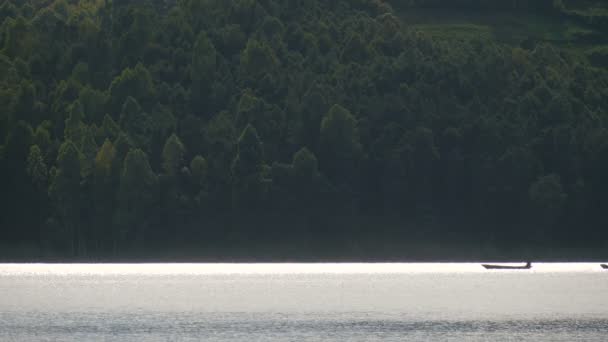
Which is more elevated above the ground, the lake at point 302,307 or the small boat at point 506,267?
the small boat at point 506,267

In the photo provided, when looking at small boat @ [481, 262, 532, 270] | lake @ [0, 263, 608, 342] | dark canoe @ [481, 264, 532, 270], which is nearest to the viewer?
lake @ [0, 263, 608, 342]

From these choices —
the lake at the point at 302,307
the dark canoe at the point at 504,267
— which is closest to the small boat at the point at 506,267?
the dark canoe at the point at 504,267

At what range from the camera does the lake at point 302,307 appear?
93.4 m

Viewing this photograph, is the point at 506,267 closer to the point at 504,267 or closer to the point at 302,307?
Result: the point at 504,267

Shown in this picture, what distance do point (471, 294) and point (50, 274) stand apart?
67823 millimetres

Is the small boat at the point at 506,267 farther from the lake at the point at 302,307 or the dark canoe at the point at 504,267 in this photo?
the lake at the point at 302,307

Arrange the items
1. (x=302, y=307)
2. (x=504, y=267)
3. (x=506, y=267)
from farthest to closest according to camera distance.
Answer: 1. (x=506, y=267)
2. (x=504, y=267)
3. (x=302, y=307)

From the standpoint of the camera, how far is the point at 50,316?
105875mm

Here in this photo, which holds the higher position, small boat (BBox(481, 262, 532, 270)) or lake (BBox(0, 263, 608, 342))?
small boat (BBox(481, 262, 532, 270))

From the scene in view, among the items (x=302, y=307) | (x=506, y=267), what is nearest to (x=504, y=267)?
(x=506, y=267)

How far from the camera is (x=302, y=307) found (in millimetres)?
116688

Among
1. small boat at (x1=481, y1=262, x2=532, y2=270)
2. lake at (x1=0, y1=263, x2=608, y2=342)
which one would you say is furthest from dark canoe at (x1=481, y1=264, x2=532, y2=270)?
lake at (x1=0, y1=263, x2=608, y2=342)

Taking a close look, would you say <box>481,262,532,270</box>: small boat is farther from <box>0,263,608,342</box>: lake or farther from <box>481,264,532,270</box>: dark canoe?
<box>0,263,608,342</box>: lake

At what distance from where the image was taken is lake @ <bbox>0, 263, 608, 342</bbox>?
93.4 metres
